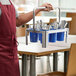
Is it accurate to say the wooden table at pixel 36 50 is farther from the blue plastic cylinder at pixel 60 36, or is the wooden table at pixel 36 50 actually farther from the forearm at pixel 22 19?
the forearm at pixel 22 19

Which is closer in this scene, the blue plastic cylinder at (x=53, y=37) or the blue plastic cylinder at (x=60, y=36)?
the blue plastic cylinder at (x=53, y=37)

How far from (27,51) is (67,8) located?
6.12m

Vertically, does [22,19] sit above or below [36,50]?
above

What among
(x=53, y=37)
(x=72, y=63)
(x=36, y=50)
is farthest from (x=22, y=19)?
(x=72, y=63)

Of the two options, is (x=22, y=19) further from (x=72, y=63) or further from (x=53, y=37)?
(x=72, y=63)

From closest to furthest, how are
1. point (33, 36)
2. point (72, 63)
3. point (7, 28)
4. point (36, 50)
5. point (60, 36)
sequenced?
1. point (7, 28)
2. point (72, 63)
3. point (36, 50)
4. point (33, 36)
5. point (60, 36)

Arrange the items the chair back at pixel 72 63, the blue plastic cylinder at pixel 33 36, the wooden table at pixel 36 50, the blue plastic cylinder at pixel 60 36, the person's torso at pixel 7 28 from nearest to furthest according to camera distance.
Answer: the person's torso at pixel 7 28, the chair back at pixel 72 63, the wooden table at pixel 36 50, the blue plastic cylinder at pixel 33 36, the blue plastic cylinder at pixel 60 36

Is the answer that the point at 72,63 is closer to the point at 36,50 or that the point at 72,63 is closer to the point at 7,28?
the point at 36,50

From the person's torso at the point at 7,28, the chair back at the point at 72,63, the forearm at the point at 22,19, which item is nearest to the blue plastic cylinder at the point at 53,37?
the forearm at the point at 22,19

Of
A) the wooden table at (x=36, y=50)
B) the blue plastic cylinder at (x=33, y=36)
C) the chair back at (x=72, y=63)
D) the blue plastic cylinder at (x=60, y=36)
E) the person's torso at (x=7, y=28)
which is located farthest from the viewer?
the blue plastic cylinder at (x=60, y=36)

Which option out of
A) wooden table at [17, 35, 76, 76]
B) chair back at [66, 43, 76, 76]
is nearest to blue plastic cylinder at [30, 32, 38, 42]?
wooden table at [17, 35, 76, 76]

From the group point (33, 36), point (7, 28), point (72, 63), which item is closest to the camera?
point (7, 28)

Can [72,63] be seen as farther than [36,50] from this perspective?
No

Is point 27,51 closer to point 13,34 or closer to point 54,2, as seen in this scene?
point 13,34
